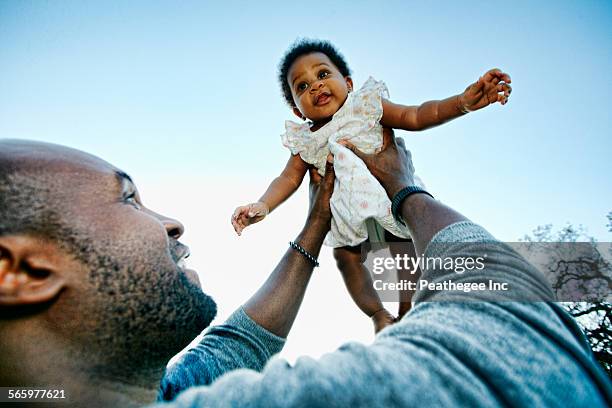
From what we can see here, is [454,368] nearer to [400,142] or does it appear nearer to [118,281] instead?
[118,281]

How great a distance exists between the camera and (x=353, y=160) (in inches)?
104

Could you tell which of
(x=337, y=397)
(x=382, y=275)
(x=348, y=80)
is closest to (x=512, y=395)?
(x=337, y=397)

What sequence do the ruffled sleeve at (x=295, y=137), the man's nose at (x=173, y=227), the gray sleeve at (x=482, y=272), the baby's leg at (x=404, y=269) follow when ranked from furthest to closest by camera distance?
1. the ruffled sleeve at (x=295, y=137)
2. the baby's leg at (x=404, y=269)
3. the man's nose at (x=173, y=227)
4. the gray sleeve at (x=482, y=272)

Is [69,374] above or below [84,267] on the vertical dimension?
below

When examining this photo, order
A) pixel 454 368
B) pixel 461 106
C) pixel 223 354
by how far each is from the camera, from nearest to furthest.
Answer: pixel 454 368
pixel 223 354
pixel 461 106

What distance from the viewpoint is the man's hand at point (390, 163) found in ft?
7.88

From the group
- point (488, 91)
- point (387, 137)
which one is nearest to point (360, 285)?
point (387, 137)

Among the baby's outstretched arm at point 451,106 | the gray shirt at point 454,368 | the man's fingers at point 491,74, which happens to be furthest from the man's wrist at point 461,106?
the gray shirt at point 454,368

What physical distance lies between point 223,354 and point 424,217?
3.76ft

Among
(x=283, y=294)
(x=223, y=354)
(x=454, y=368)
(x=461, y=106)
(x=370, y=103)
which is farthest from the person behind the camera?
(x=370, y=103)

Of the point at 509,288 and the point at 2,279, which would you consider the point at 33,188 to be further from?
the point at 509,288

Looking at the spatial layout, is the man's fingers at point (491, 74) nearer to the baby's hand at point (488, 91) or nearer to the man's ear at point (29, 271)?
the baby's hand at point (488, 91)

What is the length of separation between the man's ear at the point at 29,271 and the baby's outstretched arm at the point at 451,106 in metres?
2.31

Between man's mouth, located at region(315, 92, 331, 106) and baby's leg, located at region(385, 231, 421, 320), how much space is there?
1210mm
